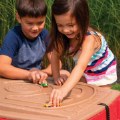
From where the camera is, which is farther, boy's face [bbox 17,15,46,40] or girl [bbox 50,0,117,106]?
boy's face [bbox 17,15,46,40]

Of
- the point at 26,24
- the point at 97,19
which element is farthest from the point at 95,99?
the point at 97,19

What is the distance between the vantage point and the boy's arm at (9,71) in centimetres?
289

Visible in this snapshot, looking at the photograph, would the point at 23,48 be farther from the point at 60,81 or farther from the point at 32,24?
the point at 60,81

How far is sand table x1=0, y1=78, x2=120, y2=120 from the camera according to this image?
2143 mm

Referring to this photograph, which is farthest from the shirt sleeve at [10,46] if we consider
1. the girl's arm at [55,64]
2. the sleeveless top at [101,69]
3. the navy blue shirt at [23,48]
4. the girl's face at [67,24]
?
the girl's face at [67,24]

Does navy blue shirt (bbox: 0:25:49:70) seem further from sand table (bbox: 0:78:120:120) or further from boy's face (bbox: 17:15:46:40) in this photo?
sand table (bbox: 0:78:120:120)

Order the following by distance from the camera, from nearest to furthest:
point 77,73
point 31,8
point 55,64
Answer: point 77,73 → point 55,64 → point 31,8

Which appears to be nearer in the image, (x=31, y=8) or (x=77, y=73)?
(x=77, y=73)

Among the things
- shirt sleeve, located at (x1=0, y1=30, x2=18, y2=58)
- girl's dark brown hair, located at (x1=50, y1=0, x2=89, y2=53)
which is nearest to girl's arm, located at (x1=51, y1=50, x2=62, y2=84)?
girl's dark brown hair, located at (x1=50, y1=0, x2=89, y2=53)

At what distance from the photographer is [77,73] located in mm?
2535

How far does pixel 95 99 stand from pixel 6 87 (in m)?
0.60

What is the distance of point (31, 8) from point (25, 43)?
0.30 m

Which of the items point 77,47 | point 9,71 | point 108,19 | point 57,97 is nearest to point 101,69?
point 77,47

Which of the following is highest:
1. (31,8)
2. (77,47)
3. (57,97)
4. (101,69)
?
(31,8)
